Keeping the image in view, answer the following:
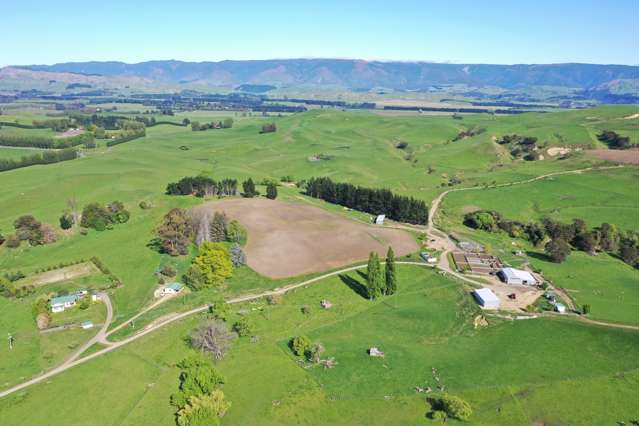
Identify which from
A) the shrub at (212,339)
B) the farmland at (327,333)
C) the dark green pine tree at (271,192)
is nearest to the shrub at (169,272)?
the farmland at (327,333)

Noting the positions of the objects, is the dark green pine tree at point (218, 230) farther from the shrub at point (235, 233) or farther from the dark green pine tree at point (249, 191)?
the dark green pine tree at point (249, 191)

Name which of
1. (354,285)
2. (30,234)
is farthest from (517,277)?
(30,234)

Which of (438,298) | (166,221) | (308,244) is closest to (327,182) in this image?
(308,244)

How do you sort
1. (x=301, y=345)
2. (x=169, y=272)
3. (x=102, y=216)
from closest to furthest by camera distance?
(x=301, y=345) → (x=169, y=272) → (x=102, y=216)

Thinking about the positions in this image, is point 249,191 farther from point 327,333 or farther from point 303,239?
point 327,333

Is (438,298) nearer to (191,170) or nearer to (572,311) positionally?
(572,311)
